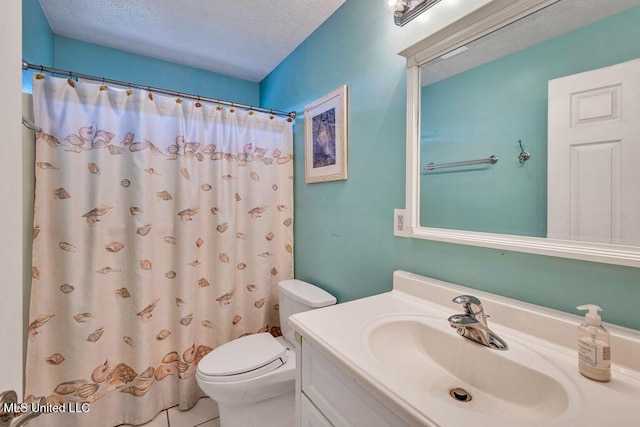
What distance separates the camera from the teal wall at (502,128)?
0.74m

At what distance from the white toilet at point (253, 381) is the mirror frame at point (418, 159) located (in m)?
0.74

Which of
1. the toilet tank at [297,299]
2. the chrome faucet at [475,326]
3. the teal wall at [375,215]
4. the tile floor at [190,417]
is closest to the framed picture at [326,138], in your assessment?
the teal wall at [375,215]

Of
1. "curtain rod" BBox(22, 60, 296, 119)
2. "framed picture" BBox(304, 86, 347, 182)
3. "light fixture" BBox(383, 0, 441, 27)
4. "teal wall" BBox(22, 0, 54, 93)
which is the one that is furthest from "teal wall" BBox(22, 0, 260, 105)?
"light fixture" BBox(383, 0, 441, 27)

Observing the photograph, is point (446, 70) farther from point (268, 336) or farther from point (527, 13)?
point (268, 336)

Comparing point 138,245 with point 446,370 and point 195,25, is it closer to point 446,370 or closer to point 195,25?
point 195,25

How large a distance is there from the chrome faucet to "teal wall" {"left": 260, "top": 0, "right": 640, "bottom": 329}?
19 cm

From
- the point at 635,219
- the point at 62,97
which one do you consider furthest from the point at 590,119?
the point at 62,97

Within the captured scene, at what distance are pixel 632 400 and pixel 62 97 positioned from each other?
2.27m

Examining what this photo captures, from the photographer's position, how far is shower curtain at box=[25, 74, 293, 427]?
4.37ft

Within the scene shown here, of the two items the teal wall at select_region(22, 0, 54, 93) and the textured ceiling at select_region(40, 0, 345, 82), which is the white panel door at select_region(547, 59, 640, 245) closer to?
the textured ceiling at select_region(40, 0, 345, 82)

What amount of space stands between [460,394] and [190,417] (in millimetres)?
1544

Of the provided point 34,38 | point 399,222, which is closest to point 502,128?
point 399,222

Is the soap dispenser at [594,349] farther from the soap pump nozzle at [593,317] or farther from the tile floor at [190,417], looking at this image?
the tile floor at [190,417]

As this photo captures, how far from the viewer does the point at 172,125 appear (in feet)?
5.28
